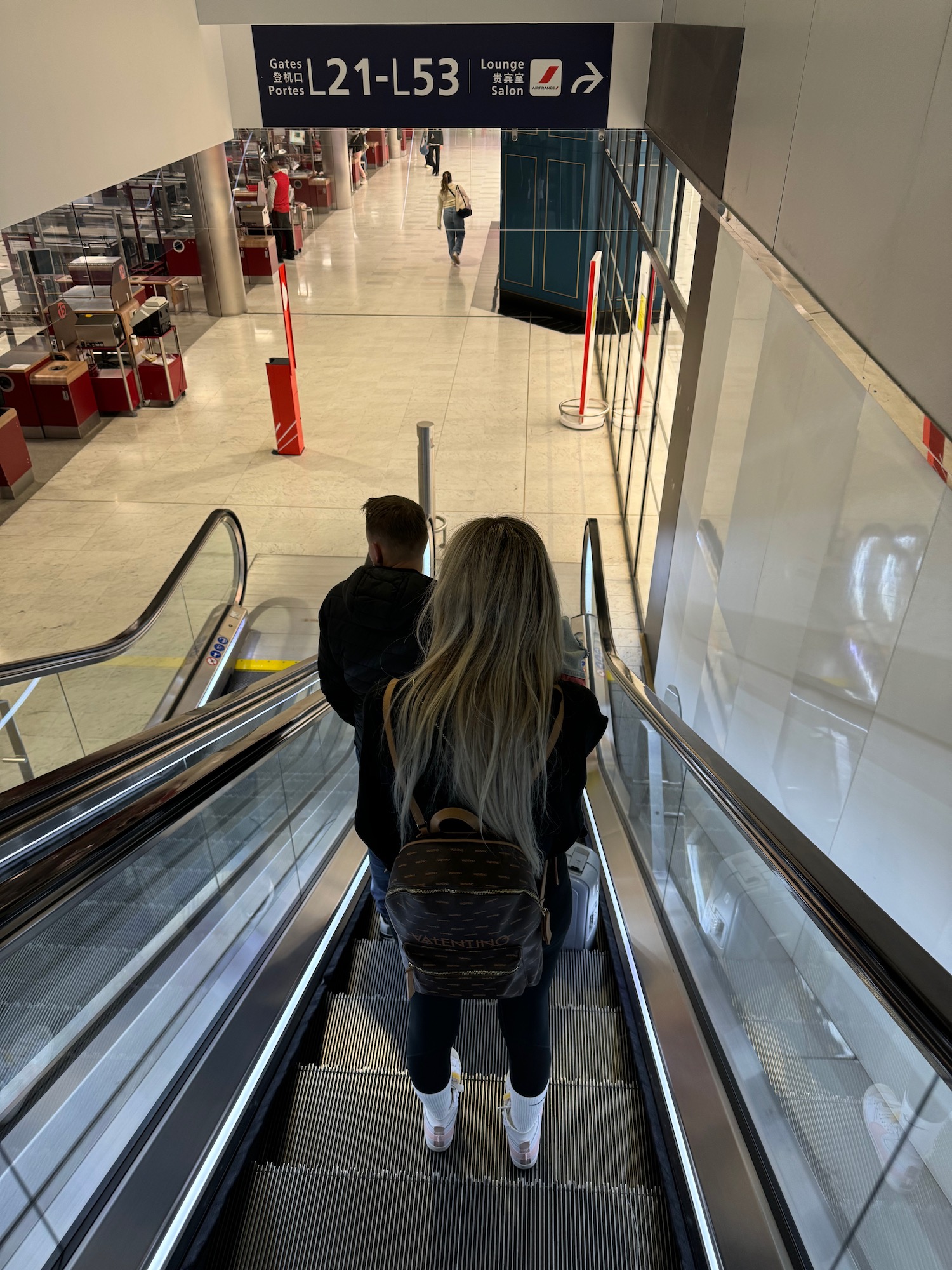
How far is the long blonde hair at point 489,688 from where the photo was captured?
1670 millimetres

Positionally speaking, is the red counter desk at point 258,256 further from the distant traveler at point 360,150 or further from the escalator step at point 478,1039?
the escalator step at point 478,1039

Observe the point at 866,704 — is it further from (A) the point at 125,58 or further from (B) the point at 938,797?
(A) the point at 125,58

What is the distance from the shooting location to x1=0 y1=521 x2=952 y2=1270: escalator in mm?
1585

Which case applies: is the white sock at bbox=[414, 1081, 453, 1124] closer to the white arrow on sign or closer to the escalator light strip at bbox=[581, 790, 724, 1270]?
the escalator light strip at bbox=[581, 790, 724, 1270]

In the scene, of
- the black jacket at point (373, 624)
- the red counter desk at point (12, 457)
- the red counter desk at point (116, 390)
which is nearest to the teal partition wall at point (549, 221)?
the red counter desk at point (116, 390)

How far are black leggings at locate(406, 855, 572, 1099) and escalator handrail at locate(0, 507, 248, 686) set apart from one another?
246 centimetres

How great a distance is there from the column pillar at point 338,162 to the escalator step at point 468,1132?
1072cm

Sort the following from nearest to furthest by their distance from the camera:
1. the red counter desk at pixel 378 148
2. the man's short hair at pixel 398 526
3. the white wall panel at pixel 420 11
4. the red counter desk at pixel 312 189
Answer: the man's short hair at pixel 398 526, the white wall panel at pixel 420 11, the red counter desk at pixel 378 148, the red counter desk at pixel 312 189

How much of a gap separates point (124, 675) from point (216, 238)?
10429mm

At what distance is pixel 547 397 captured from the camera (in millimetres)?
12797

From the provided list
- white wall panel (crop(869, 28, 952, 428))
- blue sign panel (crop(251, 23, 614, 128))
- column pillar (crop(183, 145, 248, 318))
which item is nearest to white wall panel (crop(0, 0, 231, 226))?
blue sign panel (crop(251, 23, 614, 128))

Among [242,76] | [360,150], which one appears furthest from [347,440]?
[242,76]

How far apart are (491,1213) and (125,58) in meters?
6.92

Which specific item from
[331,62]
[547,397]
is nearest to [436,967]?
[331,62]
